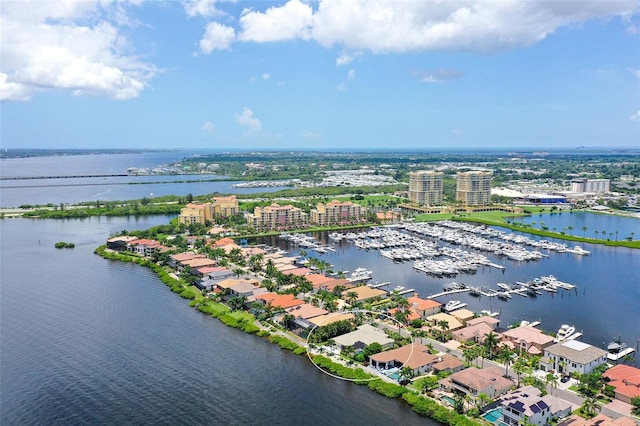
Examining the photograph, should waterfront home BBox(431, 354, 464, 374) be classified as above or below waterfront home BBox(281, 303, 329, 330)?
below

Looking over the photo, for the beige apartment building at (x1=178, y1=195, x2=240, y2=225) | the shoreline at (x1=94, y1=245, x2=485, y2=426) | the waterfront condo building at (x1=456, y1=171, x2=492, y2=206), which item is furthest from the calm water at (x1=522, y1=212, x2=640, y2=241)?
the shoreline at (x1=94, y1=245, x2=485, y2=426)

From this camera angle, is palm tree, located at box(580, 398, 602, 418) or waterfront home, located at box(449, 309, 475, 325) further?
waterfront home, located at box(449, 309, 475, 325)

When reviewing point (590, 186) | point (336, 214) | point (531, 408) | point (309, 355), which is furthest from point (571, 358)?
point (590, 186)

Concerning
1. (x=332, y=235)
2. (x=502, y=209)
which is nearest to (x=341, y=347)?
(x=332, y=235)

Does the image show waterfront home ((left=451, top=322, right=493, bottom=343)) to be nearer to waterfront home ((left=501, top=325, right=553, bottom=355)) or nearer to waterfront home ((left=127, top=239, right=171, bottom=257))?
waterfront home ((left=501, top=325, right=553, bottom=355))

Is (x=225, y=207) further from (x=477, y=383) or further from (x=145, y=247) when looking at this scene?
(x=477, y=383)

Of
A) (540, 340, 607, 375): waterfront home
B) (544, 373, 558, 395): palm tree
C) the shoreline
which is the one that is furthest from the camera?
(540, 340, 607, 375): waterfront home
